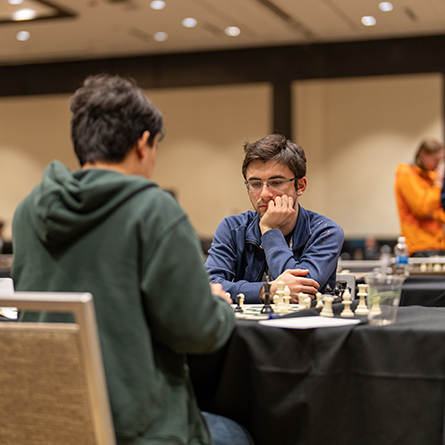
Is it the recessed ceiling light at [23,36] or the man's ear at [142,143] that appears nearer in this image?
the man's ear at [142,143]

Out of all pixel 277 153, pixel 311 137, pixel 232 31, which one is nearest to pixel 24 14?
pixel 232 31

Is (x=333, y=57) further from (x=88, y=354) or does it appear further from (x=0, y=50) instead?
(x=88, y=354)

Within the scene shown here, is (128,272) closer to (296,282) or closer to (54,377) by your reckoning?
(54,377)

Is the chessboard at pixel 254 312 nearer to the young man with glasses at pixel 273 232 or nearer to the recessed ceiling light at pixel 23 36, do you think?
the young man with glasses at pixel 273 232

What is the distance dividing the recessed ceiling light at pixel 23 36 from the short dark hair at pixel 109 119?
8.04m

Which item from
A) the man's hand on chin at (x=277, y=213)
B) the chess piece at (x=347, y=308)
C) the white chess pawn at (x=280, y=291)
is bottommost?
the chess piece at (x=347, y=308)

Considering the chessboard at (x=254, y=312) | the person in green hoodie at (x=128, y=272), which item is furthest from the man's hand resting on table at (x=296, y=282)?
the person in green hoodie at (x=128, y=272)

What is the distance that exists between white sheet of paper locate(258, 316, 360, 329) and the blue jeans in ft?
0.85

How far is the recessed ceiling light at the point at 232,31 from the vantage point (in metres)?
8.47

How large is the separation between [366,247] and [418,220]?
12.2 feet

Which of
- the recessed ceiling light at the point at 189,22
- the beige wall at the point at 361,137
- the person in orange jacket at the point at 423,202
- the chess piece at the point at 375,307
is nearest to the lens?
the chess piece at the point at 375,307

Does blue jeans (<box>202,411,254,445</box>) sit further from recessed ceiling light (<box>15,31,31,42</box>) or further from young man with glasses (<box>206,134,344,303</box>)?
recessed ceiling light (<box>15,31,31,42</box>)

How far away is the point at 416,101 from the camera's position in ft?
29.0

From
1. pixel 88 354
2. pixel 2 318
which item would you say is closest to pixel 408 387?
pixel 88 354
